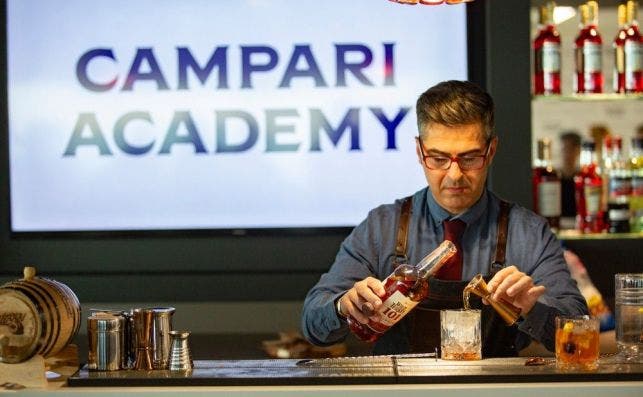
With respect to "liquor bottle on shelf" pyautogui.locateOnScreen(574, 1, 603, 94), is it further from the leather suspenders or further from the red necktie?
the red necktie

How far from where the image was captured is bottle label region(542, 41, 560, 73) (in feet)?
13.9

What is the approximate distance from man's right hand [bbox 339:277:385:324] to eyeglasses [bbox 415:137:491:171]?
468 millimetres


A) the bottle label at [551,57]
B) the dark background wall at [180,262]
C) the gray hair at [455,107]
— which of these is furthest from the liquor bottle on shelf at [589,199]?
the gray hair at [455,107]

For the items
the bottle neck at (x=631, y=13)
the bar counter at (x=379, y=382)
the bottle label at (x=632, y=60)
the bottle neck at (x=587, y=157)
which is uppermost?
the bottle neck at (x=631, y=13)

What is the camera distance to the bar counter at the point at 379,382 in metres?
2.21

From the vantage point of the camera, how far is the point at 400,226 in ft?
10.1

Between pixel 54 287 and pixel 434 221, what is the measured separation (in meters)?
1.13

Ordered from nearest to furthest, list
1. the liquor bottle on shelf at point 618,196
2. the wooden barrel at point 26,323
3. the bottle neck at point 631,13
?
the wooden barrel at point 26,323 → the bottle neck at point 631,13 → the liquor bottle on shelf at point 618,196

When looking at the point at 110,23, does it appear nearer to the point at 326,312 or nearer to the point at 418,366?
the point at 326,312

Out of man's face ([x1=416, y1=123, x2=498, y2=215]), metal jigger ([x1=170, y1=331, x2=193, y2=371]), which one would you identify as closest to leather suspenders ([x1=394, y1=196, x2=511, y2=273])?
man's face ([x1=416, y1=123, x2=498, y2=215])

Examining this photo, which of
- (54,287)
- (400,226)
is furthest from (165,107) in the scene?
(54,287)

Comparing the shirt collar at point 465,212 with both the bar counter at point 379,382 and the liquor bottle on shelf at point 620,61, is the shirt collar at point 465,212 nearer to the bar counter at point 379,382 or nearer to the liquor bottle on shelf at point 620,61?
the bar counter at point 379,382

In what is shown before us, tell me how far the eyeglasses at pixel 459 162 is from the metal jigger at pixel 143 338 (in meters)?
0.89

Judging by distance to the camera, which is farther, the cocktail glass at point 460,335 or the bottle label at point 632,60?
the bottle label at point 632,60
